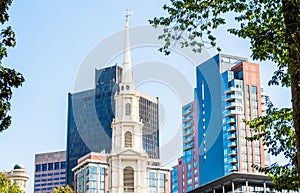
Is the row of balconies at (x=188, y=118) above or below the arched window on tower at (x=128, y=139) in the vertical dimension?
above

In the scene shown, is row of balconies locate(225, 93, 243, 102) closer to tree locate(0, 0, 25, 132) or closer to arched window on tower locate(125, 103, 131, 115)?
arched window on tower locate(125, 103, 131, 115)

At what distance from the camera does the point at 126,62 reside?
7131 centimetres

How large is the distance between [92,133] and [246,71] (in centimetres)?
4589

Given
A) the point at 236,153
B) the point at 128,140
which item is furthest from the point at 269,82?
the point at 236,153

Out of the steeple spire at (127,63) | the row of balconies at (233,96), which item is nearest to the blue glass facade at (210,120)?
the row of balconies at (233,96)

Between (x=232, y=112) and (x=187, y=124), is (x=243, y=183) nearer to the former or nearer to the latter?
(x=232, y=112)

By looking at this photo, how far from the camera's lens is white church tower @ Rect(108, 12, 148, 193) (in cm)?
6706

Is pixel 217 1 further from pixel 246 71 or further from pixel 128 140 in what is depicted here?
pixel 246 71

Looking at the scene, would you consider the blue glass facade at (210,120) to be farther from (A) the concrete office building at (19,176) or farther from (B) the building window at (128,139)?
(B) the building window at (128,139)

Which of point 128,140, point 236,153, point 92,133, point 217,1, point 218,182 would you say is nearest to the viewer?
point 217,1

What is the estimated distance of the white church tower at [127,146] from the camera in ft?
220

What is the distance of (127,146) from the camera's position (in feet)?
226

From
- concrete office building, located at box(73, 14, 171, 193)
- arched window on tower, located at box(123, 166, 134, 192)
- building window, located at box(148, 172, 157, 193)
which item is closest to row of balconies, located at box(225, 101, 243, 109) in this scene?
building window, located at box(148, 172, 157, 193)

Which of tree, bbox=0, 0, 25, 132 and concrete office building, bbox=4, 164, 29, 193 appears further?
concrete office building, bbox=4, 164, 29, 193
